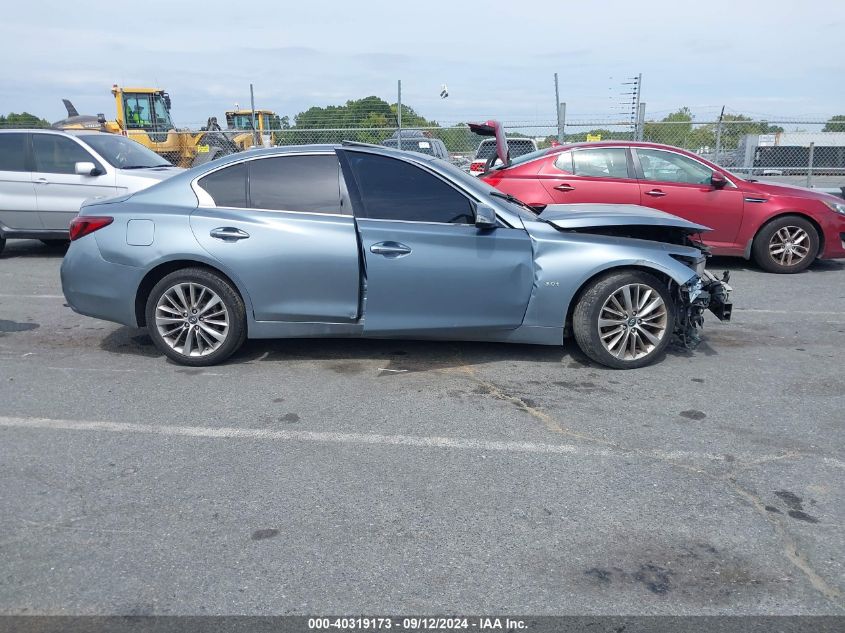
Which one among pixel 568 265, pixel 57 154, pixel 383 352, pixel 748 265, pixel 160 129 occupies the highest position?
pixel 160 129

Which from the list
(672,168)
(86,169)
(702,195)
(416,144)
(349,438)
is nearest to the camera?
(349,438)

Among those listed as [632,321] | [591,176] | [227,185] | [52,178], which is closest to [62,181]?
[52,178]

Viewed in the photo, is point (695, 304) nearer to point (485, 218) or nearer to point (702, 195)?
point (485, 218)

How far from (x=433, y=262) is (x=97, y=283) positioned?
251 centimetres

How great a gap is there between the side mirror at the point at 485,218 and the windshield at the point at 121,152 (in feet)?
22.3

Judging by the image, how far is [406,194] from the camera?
5.43m

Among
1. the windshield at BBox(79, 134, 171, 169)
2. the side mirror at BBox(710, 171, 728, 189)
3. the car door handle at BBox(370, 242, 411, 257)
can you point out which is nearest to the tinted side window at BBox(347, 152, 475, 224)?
the car door handle at BBox(370, 242, 411, 257)

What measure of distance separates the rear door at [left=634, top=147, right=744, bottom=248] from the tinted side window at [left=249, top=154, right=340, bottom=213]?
4891 millimetres

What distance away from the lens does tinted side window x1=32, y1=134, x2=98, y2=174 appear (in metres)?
10.1

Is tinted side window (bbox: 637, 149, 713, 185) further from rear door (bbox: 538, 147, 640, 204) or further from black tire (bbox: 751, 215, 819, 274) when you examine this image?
black tire (bbox: 751, 215, 819, 274)

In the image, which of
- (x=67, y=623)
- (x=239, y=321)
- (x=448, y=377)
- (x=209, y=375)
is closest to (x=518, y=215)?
(x=448, y=377)

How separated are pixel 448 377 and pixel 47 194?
7.26 meters

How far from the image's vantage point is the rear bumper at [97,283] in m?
5.46

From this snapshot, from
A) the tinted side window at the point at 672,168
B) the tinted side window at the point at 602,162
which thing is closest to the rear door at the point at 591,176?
the tinted side window at the point at 602,162
